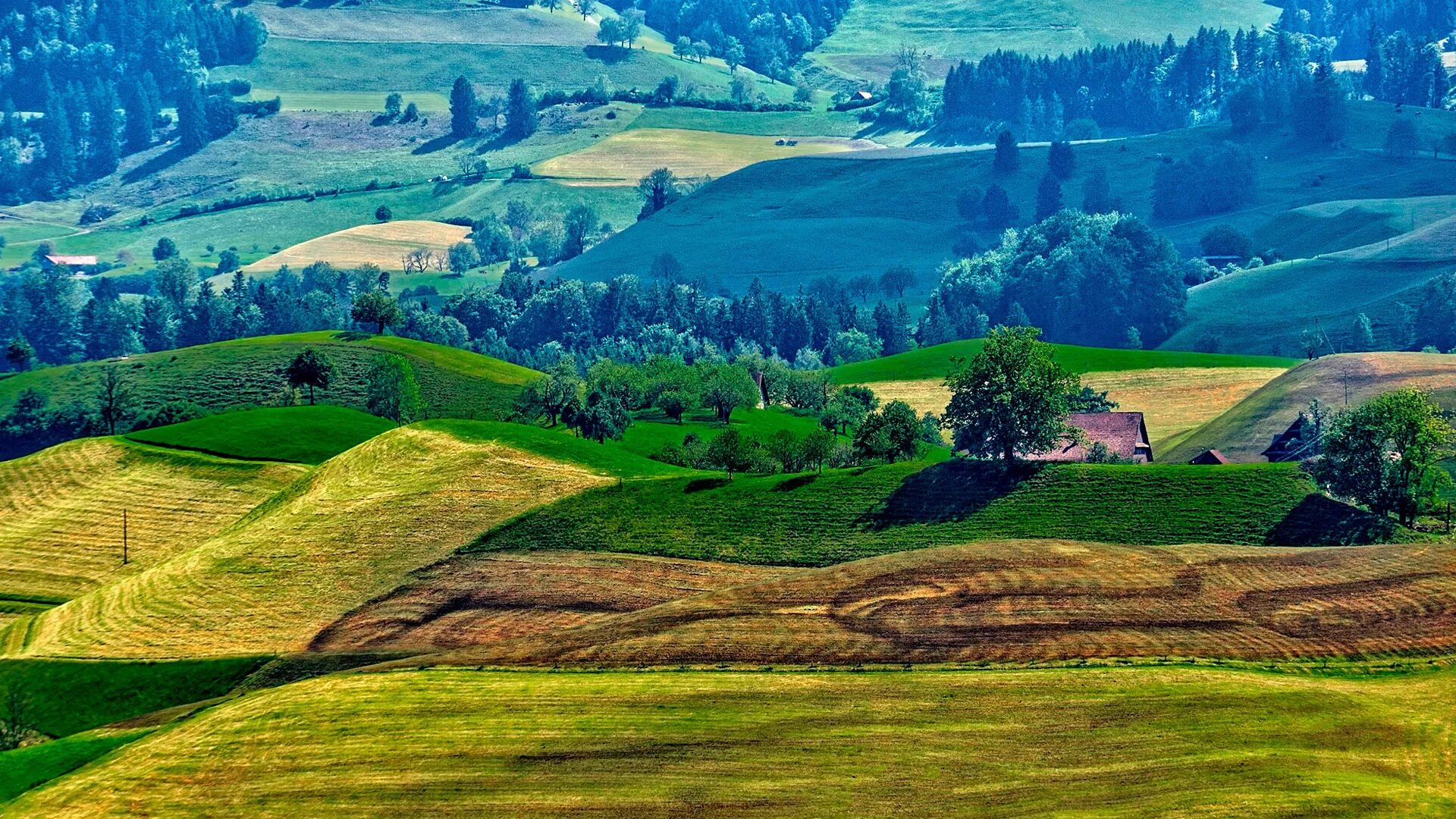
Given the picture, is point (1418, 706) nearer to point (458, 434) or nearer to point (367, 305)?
point (458, 434)

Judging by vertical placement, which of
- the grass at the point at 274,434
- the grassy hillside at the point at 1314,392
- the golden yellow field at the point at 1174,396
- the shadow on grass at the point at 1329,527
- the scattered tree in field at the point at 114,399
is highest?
the shadow on grass at the point at 1329,527

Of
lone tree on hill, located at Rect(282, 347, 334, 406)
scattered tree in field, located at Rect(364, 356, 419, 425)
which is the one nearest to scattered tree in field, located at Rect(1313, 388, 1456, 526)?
scattered tree in field, located at Rect(364, 356, 419, 425)

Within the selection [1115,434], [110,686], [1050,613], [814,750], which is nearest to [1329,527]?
[1050,613]

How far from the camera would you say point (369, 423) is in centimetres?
15550

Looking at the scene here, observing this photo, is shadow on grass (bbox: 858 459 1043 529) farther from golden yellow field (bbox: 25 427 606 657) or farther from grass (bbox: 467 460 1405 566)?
golden yellow field (bbox: 25 427 606 657)

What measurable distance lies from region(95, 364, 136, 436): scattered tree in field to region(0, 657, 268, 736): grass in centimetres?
6536

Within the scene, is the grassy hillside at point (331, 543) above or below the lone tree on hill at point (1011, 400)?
below

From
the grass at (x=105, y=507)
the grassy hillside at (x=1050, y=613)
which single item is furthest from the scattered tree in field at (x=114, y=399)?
the grassy hillside at (x=1050, y=613)

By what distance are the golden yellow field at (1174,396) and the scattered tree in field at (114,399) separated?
3539 inches

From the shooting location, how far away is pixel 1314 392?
156 meters

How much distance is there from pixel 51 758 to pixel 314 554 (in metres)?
31.3

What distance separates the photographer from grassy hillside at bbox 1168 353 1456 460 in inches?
5797

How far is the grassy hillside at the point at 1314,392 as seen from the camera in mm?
147250

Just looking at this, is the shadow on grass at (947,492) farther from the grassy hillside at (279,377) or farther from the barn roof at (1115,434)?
the grassy hillside at (279,377)
